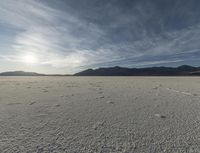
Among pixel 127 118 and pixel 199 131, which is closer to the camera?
pixel 199 131

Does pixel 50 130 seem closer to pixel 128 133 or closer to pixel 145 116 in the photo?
pixel 128 133

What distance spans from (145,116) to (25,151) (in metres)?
2.52

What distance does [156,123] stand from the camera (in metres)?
2.54

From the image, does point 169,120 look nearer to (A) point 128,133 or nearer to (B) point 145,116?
(B) point 145,116

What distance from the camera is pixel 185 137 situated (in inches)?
77.9

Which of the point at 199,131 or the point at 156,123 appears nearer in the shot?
the point at 199,131

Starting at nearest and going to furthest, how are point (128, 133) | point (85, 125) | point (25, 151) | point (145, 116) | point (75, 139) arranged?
1. point (25, 151)
2. point (75, 139)
3. point (128, 133)
4. point (85, 125)
5. point (145, 116)

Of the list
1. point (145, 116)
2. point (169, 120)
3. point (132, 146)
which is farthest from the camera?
point (145, 116)

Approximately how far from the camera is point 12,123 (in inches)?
99.0

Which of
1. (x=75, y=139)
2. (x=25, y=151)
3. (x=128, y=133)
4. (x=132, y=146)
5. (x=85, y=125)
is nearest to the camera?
(x=25, y=151)

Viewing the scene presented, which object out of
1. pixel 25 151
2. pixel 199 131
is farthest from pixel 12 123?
pixel 199 131

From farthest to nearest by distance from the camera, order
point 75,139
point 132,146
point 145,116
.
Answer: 1. point 145,116
2. point 75,139
3. point 132,146

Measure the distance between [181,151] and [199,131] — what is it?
87cm

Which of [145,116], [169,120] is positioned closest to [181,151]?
[169,120]
